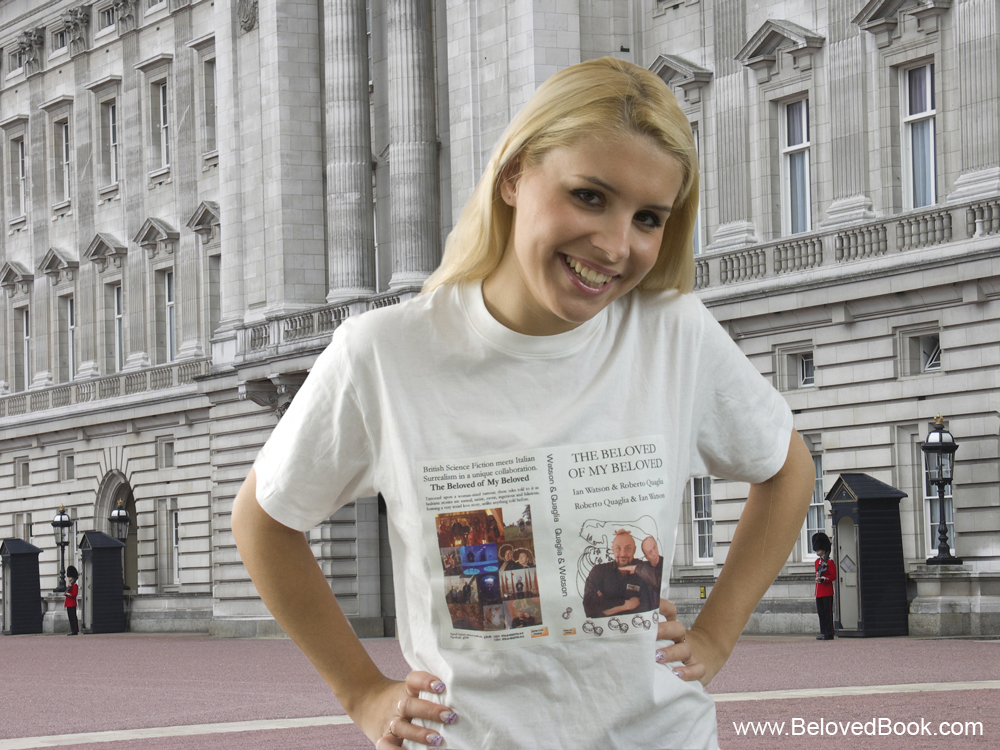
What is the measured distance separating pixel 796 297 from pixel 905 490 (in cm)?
368

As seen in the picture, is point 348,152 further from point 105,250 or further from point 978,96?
point 978,96

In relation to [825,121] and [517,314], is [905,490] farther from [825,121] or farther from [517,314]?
[517,314]

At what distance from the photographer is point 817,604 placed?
2520 cm

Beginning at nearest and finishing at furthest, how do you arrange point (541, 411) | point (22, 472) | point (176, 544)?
1. point (541, 411)
2. point (176, 544)
3. point (22, 472)

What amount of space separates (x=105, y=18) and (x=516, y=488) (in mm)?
49144

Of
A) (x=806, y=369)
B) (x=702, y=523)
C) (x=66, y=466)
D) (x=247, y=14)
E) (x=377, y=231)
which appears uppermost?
(x=247, y=14)

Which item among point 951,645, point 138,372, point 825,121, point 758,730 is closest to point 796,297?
point 825,121

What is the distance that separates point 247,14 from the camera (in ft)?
135

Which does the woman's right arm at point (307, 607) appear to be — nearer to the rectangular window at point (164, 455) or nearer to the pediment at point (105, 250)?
the rectangular window at point (164, 455)

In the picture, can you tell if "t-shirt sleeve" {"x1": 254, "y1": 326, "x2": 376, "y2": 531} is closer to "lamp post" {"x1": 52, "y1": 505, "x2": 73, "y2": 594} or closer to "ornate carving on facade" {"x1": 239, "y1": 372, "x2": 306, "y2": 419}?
"ornate carving on facade" {"x1": 239, "y1": 372, "x2": 306, "y2": 419}

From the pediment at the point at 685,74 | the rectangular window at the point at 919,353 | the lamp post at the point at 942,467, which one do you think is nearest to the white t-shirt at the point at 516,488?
the lamp post at the point at 942,467

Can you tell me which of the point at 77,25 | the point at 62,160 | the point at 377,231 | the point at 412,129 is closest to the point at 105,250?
the point at 62,160

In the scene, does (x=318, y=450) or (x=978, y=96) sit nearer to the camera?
(x=318, y=450)

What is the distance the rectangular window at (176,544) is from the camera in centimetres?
4422
